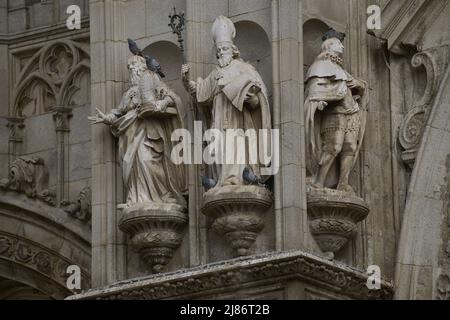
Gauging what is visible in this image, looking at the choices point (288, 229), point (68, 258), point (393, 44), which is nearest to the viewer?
point (288, 229)

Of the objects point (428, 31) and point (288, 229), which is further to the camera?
point (428, 31)

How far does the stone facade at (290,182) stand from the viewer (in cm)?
2208

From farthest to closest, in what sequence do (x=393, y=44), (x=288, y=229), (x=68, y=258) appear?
(x=68, y=258)
(x=393, y=44)
(x=288, y=229)

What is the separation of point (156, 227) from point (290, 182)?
146 centimetres

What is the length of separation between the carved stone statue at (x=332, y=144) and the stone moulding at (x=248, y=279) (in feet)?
1.39

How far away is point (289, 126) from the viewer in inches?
874

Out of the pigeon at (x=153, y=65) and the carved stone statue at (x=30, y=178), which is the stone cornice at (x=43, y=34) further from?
the pigeon at (x=153, y=65)

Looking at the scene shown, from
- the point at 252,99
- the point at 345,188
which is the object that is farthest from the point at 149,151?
the point at 345,188

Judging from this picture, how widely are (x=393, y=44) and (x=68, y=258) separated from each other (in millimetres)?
4221

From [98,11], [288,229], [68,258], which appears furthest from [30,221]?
[288,229]

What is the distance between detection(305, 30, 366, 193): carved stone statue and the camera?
2253cm

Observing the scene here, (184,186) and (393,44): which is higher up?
(393,44)
